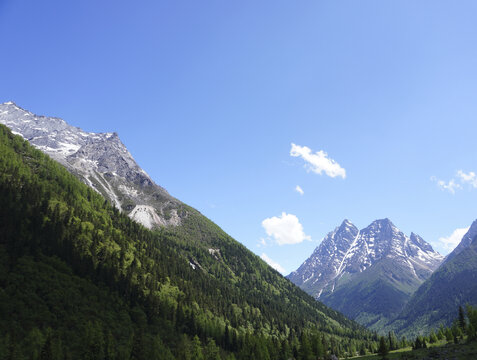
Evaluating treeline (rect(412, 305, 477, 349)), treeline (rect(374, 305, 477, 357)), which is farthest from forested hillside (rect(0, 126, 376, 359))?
treeline (rect(412, 305, 477, 349))

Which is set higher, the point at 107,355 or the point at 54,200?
the point at 54,200

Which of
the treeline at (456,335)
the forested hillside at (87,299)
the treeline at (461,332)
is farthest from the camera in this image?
the treeline at (461,332)

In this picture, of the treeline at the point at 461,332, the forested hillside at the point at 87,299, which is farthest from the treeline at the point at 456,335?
the forested hillside at the point at 87,299

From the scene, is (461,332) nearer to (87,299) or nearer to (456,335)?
(456,335)

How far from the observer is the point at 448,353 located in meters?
96.3

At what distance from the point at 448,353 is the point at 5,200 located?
198686mm

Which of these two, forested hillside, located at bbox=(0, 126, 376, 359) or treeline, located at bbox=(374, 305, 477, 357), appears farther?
treeline, located at bbox=(374, 305, 477, 357)

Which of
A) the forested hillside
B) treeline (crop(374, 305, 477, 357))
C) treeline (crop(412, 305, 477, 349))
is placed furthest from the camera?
treeline (crop(412, 305, 477, 349))

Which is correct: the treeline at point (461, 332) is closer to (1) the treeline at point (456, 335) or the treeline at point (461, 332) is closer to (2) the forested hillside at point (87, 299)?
(1) the treeline at point (456, 335)

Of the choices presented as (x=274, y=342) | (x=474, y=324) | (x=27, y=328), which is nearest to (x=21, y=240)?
(x=27, y=328)

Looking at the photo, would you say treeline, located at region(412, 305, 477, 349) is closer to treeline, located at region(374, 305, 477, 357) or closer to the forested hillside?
treeline, located at region(374, 305, 477, 357)

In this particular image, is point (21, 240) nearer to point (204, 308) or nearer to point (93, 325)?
point (93, 325)

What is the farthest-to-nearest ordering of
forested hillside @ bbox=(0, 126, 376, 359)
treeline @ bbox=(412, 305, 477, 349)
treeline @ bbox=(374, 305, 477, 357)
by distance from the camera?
treeline @ bbox=(412, 305, 477, 349) < treeline @ bbox=(374, 305, 477, 357) < forested hillside @ bbox=(0, 126, 376, 359)

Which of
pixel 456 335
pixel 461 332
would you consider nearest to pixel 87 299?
pixel 461 332
